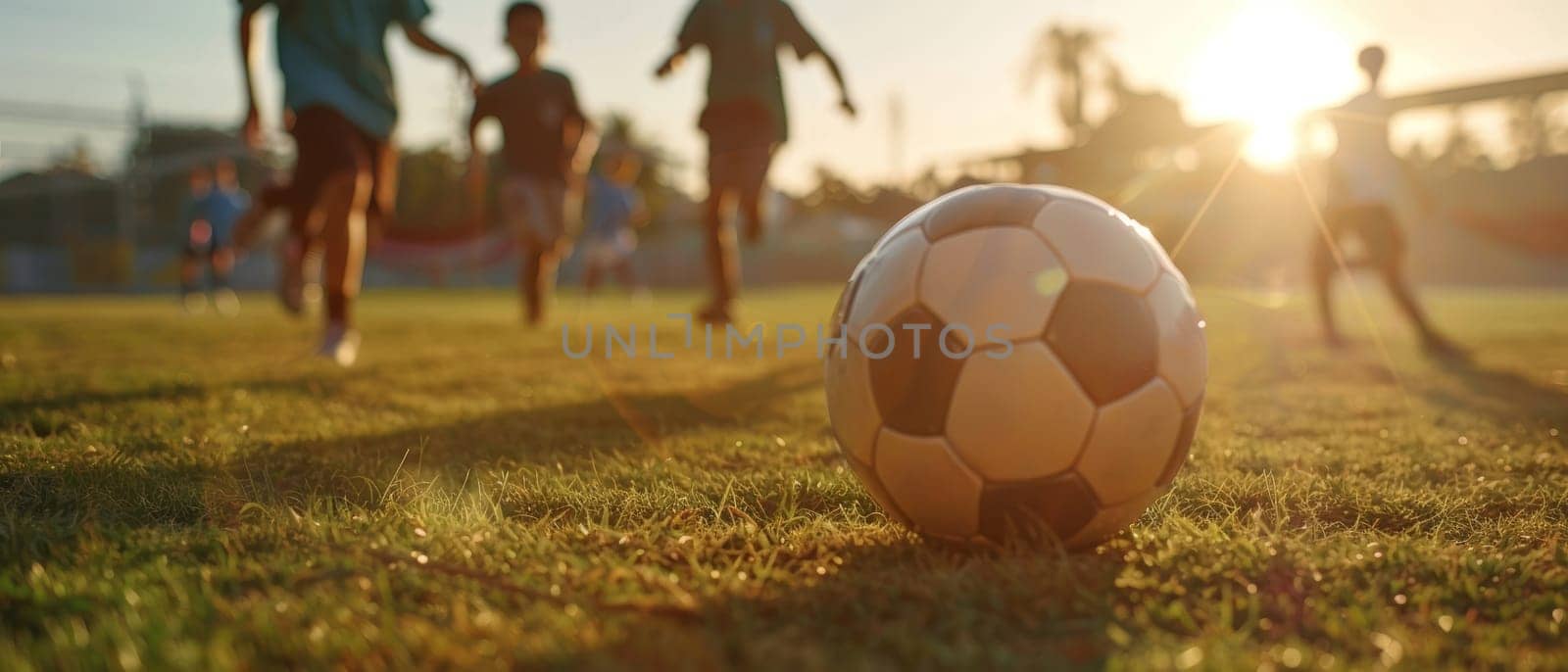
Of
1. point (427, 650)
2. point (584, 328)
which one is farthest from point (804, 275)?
point (427, 650)

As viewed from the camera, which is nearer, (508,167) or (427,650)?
(427,650)

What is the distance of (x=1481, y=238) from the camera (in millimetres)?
34906

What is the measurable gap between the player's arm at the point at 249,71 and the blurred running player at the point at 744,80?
213 centimetres

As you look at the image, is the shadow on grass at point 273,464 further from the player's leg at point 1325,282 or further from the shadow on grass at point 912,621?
the player's leg at point 1325,282

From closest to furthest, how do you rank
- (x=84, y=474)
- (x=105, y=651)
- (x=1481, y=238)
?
(x=105, y=651) → (x=84, y=474) → (x=1481, y=238)

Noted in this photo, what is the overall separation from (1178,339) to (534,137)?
5.95 m

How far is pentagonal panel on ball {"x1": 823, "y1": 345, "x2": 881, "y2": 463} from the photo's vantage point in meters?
1.89

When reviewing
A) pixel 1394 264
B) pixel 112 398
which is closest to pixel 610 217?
pixel 1394 264

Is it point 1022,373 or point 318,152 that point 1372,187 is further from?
point 318,152

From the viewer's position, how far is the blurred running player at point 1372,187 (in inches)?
264

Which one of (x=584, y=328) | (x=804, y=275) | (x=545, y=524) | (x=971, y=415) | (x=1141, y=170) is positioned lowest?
(x=804, y=275)

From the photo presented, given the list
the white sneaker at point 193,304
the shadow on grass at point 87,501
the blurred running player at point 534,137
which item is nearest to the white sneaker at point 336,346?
the blurred running player at point 534,137

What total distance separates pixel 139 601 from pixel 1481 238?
42.0m

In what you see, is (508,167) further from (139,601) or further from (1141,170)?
(139,601)
